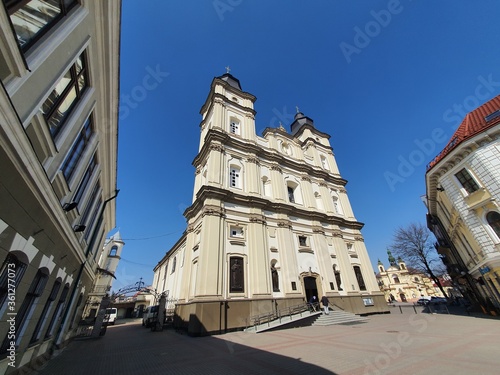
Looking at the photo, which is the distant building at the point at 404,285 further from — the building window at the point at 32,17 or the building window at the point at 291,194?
the building window at the point at 32,17

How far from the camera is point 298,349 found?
8.09 meters

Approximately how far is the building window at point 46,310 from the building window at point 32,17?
7.68 meters

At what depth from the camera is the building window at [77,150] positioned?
23.5 feet

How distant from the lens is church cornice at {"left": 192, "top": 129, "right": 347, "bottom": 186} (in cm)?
2067

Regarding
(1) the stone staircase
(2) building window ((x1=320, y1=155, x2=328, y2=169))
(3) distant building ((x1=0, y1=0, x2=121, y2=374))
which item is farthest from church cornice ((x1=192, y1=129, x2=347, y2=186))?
(1) the stone staircase

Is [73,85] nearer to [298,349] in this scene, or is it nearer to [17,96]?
[17,96]

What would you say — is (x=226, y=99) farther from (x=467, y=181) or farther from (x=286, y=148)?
(x=467, y=181)

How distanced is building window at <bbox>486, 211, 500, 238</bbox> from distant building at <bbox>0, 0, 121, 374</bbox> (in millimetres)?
22474

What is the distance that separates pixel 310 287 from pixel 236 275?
745 cm

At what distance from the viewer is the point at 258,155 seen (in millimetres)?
23719

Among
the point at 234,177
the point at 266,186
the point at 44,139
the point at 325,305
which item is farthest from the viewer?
the point at 266,186

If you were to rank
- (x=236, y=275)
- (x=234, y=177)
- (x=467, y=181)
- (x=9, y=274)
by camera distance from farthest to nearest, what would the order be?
(x=234, y=177)
(x=236, y=275)
(x=467, y=181)
(x=9, y=274)

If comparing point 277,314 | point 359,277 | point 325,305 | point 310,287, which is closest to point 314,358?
point 277,314

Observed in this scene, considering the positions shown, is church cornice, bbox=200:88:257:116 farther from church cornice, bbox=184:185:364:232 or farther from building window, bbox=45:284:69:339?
building window, bbox=45:284:69:339
